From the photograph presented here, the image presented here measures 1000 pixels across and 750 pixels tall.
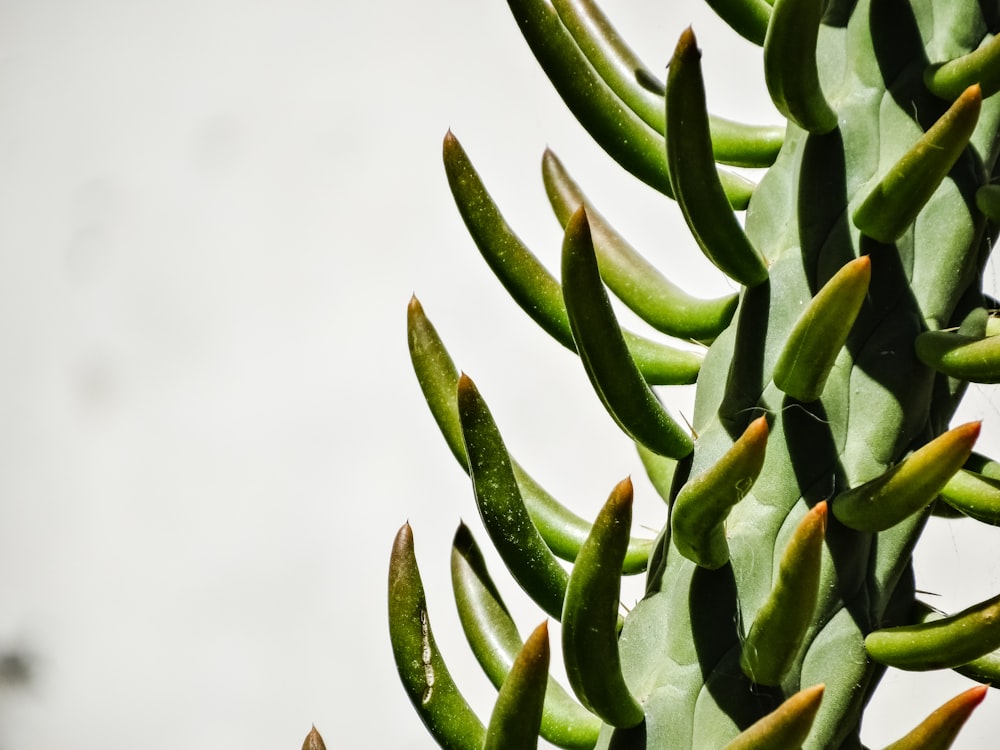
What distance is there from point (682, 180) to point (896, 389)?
15 cm

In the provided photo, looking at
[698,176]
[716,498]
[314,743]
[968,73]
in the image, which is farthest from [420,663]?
[968,73]

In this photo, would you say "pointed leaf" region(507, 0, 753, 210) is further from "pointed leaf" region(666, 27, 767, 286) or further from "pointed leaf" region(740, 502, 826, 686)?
"pointed leaf" region(740, 502, 826, 686)

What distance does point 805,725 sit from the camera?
38 cm

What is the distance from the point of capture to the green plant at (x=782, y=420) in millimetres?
437

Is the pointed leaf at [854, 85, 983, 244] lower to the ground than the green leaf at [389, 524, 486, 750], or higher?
higher

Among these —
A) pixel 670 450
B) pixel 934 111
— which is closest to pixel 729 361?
pixel 670 450

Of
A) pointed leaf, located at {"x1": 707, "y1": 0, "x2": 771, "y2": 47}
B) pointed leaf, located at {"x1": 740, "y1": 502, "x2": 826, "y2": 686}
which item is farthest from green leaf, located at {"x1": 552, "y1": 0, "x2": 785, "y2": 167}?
pointed leaf, located at {"x1": 740, "y1": 502, "x2": 826, "y2": 686}

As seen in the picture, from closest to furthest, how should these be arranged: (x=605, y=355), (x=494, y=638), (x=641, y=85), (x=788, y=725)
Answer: (x=788, y=725)
(x=605, y=355)
(x=494, y=638)
(x=641, y=85)

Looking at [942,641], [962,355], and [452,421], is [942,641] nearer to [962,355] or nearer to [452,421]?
[962,355]

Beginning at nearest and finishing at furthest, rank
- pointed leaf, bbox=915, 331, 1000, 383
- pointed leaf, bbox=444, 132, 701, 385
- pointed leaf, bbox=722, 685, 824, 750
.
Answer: pointed leaf, bbox=722, 685, 824, 750, pointed leaf, bbox=915, 331, 1000, 383, pointed leaf, bbox=444, 132, 701, 385

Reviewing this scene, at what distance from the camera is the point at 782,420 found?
508mm

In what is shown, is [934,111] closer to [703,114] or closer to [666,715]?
[703,114]

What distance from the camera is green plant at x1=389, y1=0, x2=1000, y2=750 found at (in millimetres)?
437

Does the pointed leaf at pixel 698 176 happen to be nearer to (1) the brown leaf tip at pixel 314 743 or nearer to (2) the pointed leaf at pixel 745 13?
(2) the pointed leaf at pixel 745 13
